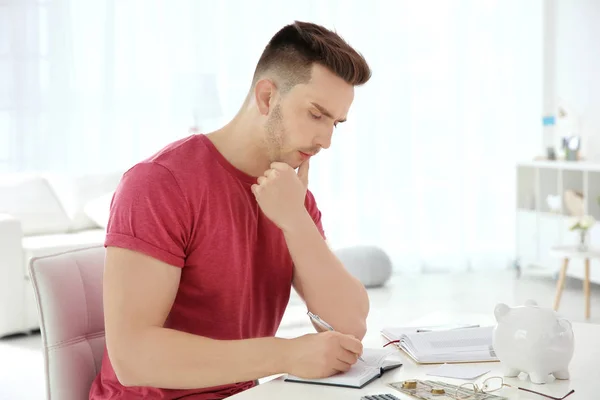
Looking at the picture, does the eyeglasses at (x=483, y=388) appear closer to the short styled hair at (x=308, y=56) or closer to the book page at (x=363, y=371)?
the book page at (x=363, y=371)

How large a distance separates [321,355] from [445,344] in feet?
1.04

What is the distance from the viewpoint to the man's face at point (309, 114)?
4.79 feet

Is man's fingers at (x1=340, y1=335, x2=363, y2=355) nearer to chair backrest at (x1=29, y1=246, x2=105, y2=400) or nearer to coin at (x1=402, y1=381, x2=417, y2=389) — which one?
coin at (x1=402, y1=381, x2=417, y2=389)

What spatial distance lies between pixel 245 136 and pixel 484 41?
493 cm

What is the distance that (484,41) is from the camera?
6.06 m

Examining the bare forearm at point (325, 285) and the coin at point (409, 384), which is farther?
the bare forearm at point (325, 285)

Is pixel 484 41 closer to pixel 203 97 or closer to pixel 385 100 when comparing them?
pixel 385 100

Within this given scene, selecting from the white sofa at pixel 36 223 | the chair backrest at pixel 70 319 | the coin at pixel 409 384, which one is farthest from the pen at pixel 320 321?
the white sofa at pixel 36 223

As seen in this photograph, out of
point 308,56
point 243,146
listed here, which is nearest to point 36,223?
point 243,146

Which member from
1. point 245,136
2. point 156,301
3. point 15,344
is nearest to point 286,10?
point 15,344

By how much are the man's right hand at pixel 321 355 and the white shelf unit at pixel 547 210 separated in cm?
382

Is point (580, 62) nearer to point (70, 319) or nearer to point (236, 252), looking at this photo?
point (236, 252)

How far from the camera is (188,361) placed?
123 cm

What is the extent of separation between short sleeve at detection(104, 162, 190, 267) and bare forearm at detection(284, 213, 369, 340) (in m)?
0.23
